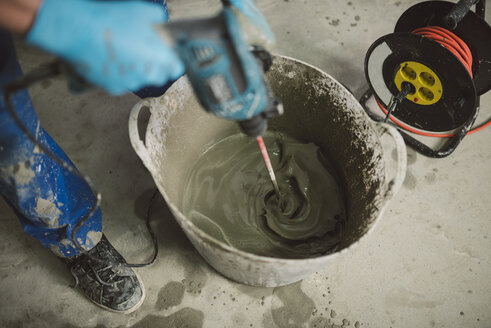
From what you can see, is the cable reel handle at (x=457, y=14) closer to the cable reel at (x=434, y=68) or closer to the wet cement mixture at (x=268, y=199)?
the cable reel at (x=434, y=68)

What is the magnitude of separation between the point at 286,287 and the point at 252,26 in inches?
39.3

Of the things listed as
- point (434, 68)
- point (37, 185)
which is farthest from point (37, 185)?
point (434, 68)

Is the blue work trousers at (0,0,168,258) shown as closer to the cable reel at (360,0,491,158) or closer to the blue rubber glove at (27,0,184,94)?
the blue rubber glove at (27,0,184,94)

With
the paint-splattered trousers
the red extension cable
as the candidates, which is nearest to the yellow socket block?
the red extension cable

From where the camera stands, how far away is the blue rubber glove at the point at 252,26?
0.82m

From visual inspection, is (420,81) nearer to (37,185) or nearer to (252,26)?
(252,26)

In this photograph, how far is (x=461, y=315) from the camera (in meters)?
1.29

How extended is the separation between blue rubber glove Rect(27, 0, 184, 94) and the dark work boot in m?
0.87

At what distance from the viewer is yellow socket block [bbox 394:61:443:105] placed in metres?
1.31

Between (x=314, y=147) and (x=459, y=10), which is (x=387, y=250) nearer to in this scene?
(x=314, y=147)

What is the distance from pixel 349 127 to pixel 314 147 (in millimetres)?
274

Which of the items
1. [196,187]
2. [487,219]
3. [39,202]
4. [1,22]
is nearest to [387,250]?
[487,219]

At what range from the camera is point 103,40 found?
2.02ft

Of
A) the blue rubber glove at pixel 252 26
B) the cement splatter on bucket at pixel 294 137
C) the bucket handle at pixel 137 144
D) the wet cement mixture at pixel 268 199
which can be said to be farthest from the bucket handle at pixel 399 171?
A: the bucket handle at pixel 137 144
